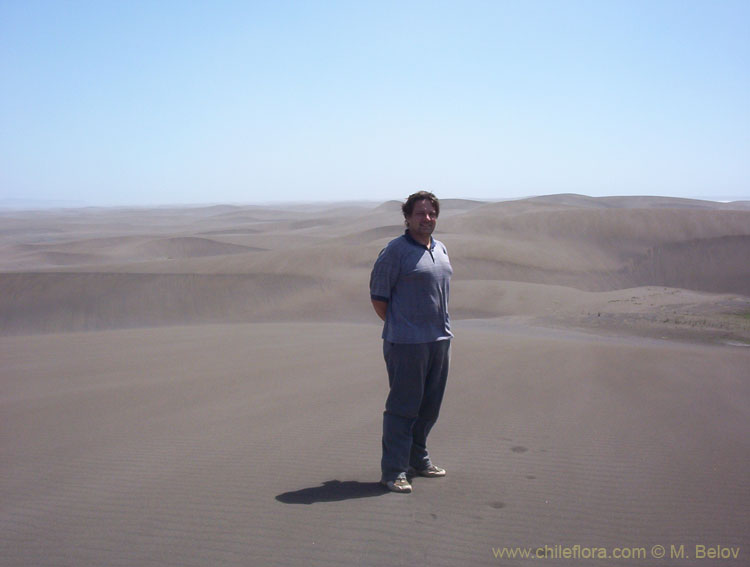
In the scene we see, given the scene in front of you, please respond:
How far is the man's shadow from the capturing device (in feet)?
13.2

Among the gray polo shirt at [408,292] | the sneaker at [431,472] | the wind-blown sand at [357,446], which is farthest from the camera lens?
the sneaker at [431,472]

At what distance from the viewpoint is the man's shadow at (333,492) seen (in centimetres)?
404

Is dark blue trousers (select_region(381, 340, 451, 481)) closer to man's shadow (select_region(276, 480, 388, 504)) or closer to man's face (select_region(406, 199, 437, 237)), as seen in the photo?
man's shadow (select_region(276, 480, 388, 504))

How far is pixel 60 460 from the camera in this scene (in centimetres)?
490

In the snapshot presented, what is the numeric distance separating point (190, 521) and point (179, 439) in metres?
1.73

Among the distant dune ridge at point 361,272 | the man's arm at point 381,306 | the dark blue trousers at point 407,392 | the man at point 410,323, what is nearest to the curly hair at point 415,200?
the man at point 410,323

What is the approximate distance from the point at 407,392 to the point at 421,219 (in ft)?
3.53

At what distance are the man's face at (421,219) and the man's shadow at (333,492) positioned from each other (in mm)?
1647

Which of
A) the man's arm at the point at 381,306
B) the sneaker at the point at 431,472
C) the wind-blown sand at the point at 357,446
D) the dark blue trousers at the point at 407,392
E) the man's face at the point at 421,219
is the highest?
the man's face at the point at 421,219

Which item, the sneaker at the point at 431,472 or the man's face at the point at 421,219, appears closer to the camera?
the man's face at the point at 421,219

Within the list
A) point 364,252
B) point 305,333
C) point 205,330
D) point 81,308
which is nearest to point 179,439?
point 305,333

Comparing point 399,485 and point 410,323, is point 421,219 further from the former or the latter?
point 399,485

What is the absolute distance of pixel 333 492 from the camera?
4.15m

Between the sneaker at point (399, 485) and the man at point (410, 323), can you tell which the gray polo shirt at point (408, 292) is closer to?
the man at point (410, 323)
